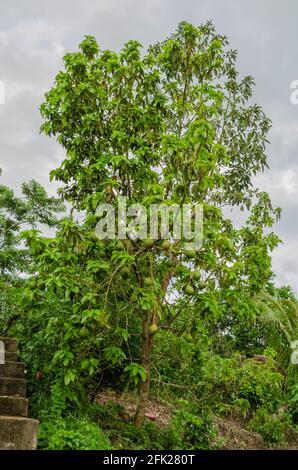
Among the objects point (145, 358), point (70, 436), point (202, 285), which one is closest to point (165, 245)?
point (202, 285)

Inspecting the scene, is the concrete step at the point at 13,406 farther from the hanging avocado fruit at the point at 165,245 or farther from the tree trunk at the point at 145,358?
the hanging avocado fruit at the point at 165,245

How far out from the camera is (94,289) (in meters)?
4.92

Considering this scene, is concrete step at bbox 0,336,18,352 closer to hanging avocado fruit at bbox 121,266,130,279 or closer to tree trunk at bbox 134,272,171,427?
tree trunk at bbox 134,272,171,427

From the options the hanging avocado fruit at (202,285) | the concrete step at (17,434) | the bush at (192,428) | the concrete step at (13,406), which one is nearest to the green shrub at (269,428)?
the bush at (192,428)

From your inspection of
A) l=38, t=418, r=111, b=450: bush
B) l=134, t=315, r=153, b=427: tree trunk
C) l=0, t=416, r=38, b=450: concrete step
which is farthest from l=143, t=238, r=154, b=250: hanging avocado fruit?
l=0, t=416, r=38, b=450: concrete step

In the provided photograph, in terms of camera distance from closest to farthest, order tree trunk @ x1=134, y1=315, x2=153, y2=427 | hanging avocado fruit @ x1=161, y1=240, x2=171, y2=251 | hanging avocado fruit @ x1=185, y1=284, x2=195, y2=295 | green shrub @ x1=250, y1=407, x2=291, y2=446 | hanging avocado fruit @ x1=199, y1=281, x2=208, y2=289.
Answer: hanging avocado fruit @ x1=161, y1=240, x2=171, y2=251 < hanging avocado fruit @ x1=185, y1=284, x2=195, y2=295 < hanging avocado fruit @ x1=199, y1=281, x2=208, y2=289 < tree trunk @ x1=134, y1=315, x2=153, y2=427 < green shrub @ x1=250, y1=407, x2=291, y2=446

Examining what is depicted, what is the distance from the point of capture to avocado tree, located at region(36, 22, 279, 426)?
4734mm

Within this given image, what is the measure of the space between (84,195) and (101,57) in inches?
67.6

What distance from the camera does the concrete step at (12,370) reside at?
509 cm

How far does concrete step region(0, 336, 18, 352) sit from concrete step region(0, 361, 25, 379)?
37 centimetres

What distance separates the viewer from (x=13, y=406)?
4.57m

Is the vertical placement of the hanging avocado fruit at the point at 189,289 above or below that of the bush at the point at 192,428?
above

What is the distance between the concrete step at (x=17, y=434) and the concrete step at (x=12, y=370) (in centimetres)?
94

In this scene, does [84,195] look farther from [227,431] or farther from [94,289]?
[227,431]
